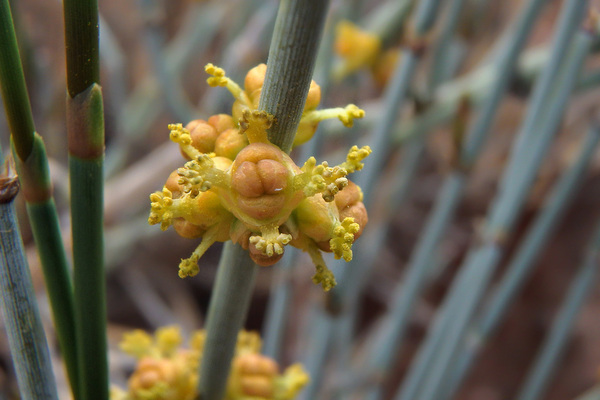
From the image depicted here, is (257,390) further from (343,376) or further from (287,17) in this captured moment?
(343,376)

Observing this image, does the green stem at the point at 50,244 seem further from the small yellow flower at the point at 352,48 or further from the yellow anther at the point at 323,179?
the small yellow flower at the point at 352,48

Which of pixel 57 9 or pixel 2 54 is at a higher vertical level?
pixel 57 9

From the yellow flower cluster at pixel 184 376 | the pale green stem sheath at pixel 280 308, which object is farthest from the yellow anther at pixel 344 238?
the pale green stem sheath at pixel 280 308

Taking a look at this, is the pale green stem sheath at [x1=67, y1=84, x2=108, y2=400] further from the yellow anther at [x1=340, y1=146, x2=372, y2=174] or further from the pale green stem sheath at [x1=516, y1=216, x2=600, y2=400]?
the pale green stem sheath at [x1=516, y1=216, x2=600, y2=400]

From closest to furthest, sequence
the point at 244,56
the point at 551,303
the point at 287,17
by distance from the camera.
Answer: the point at 287,17 < the point at 244,56 < the point at 551,303

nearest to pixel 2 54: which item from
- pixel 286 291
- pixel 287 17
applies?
pixel 287 17

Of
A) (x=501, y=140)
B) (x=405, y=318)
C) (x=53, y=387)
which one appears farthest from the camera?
(x=501, y=140)

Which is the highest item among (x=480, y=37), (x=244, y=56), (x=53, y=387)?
(x=480, y=37)

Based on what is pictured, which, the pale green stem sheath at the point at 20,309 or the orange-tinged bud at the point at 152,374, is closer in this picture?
the pale green stem sheath at the point at 20,309
